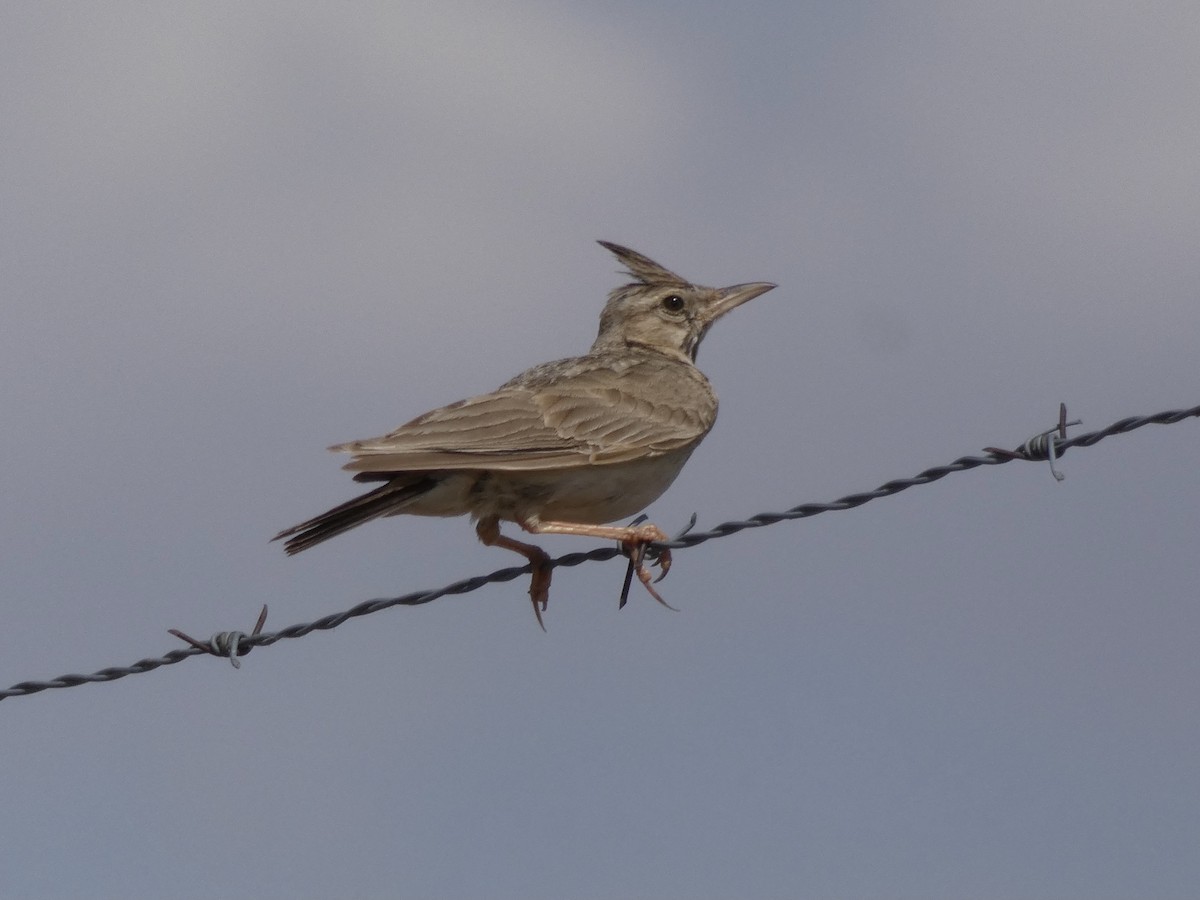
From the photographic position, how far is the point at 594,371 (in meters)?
9.12

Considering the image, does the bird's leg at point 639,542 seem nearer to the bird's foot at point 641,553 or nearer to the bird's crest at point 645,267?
the bird's foot at point 641,553

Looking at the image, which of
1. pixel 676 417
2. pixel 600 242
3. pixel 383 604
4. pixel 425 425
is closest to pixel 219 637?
pixel 383 604

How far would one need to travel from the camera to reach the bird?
23.8ft

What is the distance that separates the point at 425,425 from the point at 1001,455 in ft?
10.3

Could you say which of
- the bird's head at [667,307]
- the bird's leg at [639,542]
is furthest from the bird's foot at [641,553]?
the bird's head at [667,307]

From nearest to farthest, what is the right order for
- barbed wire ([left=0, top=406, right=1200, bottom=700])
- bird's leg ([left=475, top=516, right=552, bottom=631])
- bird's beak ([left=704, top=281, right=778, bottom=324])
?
barbed wire ([left=0, top=406, right=1200, bottom=700])
bird's leg ([left=475, top=516, right=552, bottom=631])
bird's beak ([left=704, top=281, right=778, bottom=324])

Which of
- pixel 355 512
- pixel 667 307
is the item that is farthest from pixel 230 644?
pixel 667 307

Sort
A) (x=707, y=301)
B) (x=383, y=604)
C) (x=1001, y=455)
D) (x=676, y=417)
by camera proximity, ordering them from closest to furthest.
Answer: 1. (x=1001, y=455)
2. (x=383, y=604)
3. (x=676, y=417)
4. (x=707, y=301)

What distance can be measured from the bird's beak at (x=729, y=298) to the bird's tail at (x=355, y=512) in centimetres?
349

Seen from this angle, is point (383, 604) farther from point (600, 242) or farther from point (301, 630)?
point (600, 242)

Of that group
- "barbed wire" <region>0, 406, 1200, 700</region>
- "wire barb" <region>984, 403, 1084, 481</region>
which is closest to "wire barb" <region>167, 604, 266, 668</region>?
"barbed wire" <region>0, 406, 1200, 700</region>

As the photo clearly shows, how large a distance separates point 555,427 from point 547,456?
0.28m

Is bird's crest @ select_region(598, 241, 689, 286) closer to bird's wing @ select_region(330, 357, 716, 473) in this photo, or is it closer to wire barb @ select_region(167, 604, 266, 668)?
bird's wing @ select_region(330, 357, 716, 473)

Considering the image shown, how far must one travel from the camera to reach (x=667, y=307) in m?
10.6
